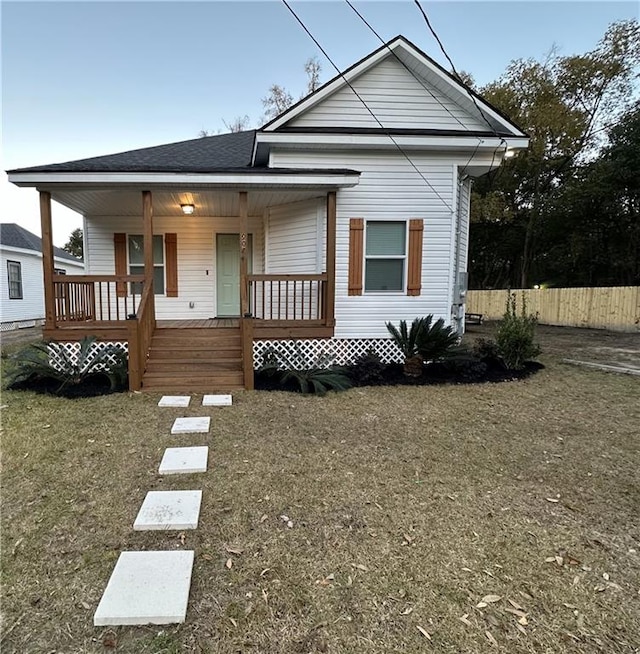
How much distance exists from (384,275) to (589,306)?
11858mm

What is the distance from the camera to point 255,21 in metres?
6.88

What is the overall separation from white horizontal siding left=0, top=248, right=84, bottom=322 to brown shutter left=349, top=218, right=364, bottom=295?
47.3ft

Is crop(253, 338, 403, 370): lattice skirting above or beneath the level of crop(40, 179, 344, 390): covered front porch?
beneath

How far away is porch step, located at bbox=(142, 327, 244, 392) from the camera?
6.00 metres

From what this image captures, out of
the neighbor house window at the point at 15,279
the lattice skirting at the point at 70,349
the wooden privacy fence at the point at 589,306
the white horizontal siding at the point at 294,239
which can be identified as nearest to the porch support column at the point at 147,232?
the lattice skirting at the point at 70,349

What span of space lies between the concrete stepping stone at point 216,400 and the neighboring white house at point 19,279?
13.8 metres

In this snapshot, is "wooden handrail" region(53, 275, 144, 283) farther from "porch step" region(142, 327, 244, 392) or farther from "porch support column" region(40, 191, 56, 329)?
"porch step" region(142, 327, 244, 392)

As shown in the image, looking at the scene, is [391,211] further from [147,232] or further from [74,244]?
[74,244]

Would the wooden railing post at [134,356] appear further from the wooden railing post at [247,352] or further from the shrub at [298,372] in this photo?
the shrub at [298,372]

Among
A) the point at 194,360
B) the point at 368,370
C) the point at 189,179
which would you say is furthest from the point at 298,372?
the point at 189,179

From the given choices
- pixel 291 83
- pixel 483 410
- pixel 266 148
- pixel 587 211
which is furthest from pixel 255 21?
pixel 587 211

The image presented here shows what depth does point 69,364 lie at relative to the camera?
6238 mm

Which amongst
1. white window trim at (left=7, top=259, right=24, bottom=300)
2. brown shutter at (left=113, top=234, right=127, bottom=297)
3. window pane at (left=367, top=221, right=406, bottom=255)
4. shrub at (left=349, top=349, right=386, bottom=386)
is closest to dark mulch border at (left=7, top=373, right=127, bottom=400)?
brown shutter at (left=113, top=234, right=127, bottom=297)

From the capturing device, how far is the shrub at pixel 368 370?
662 cm
